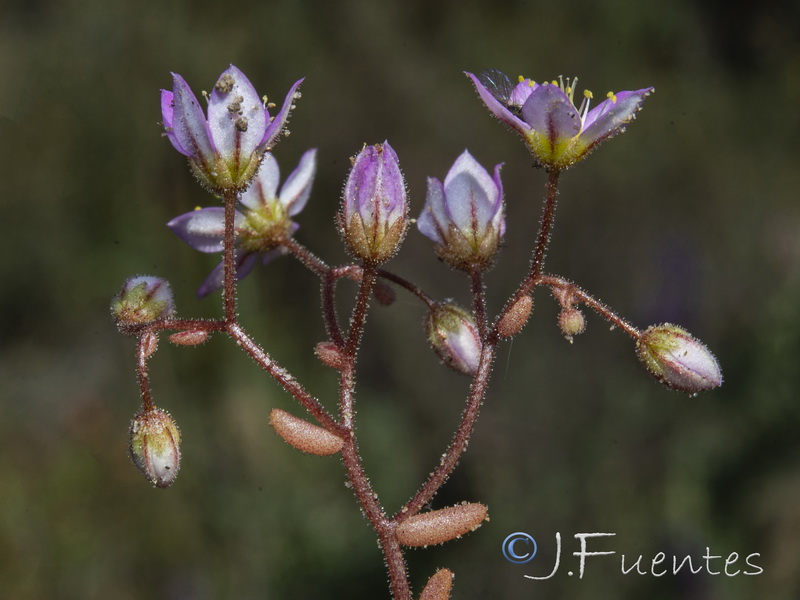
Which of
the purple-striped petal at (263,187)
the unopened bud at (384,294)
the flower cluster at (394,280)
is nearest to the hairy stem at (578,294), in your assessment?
the flower cluster at (394,280)

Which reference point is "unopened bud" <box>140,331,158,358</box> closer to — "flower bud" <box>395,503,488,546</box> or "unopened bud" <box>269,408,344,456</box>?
"unopened bud" <box>269,408,344,456</box>

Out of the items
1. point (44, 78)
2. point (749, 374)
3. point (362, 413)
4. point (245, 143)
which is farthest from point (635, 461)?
point (44, 78)

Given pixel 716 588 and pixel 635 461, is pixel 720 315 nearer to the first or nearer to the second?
pixel 635 461

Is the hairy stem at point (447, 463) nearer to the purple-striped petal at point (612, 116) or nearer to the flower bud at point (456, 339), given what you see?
the flower bud at point (456, 339)

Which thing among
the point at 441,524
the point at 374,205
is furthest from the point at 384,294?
the point at 441,524

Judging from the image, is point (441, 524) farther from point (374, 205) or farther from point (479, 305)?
point (374, 205)

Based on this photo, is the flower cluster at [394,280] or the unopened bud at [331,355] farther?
the unopened bud at [331,355]

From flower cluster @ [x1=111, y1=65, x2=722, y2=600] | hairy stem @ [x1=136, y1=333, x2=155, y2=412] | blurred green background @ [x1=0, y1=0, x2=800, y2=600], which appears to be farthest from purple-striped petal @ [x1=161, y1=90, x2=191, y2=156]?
blurred green background @ [x1=0, y1=0, x2=800, y2=600]
